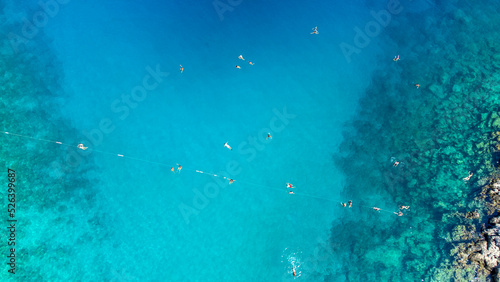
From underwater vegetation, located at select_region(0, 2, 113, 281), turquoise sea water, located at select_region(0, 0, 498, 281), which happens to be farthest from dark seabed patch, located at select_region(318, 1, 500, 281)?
underwater vegetation, located at select_region(0, 2, 113, 281)

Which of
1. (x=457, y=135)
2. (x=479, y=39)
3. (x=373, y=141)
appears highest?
(x=479, y=39)

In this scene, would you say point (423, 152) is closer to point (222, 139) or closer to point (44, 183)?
point (222, 139)

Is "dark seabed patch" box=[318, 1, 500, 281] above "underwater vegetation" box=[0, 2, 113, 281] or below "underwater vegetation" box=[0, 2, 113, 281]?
above

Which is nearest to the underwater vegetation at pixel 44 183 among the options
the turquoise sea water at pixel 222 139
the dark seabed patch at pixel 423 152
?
the turquoise sea water at pixel 222 139

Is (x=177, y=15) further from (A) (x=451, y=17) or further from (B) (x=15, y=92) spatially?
(A) (x=451, y=17)

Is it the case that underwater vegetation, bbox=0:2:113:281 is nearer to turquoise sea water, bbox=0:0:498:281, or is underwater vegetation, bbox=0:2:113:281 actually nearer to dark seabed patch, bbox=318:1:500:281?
turquoise sea water, bbox=0:0:498:281

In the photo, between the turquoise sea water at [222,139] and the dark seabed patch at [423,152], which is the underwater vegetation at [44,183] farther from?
the dark seabed patch at [423,152]

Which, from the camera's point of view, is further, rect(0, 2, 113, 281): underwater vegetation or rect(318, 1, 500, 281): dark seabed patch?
rect(318, 1, 500, 281): dark seabed patch

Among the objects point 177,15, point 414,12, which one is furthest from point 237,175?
point 414,12

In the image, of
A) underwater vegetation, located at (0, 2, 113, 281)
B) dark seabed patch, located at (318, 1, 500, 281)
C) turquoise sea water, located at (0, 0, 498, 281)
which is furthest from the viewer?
turquoise sea water, located at (0, 0, 498, 281)
